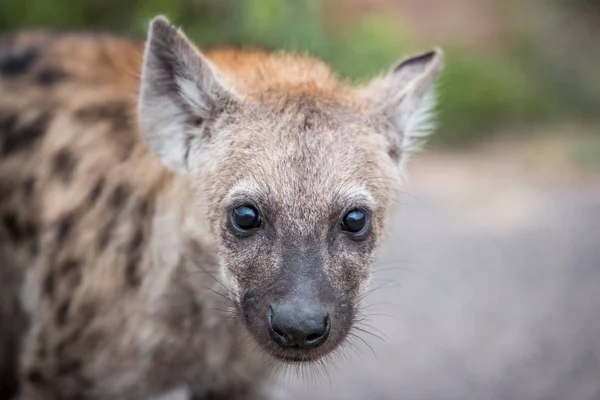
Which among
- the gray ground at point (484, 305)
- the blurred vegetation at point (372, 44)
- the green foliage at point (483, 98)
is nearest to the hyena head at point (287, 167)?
the blurred vegetation at point (372, 44)

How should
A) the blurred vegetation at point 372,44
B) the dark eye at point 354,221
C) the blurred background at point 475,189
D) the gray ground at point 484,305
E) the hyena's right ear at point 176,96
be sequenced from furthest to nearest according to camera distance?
the blurred vegetation at point 372,44
the blurred background at point 475,189
the gray ground at point 484,305
the hyena's right ear at point 176,96
the dark eye at point 354,221

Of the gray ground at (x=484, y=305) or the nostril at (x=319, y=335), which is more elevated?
the nostril at (x=319, y=335)

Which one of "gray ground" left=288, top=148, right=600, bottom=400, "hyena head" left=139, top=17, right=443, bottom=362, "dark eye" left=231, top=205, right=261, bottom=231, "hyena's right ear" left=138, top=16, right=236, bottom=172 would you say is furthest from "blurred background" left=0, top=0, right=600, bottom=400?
"hyena's right ear" left=138, top=16, right=236, bottom=172

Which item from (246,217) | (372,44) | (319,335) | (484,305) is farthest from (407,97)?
(372,44)

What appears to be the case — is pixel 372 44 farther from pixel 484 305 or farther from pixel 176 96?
pixel 176 96

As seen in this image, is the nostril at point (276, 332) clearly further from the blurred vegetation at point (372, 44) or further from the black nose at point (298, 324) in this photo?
the blurred vegetation at point (372, 44)

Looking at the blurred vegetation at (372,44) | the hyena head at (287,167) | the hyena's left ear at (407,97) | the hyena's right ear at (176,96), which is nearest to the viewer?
the hyena head at (287,167)

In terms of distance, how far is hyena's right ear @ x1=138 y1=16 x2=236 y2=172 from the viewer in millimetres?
2889

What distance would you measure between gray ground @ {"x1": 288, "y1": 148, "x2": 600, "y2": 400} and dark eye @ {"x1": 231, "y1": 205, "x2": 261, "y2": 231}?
0.87 m

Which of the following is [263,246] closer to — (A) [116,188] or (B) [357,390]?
(A) [116,188]

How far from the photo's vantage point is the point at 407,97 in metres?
3.12

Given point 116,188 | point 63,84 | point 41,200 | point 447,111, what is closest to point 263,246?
point 116,188

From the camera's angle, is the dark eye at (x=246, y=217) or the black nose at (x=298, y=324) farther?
the dark eye at (x=246, y=217)

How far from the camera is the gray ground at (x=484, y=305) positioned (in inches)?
170
